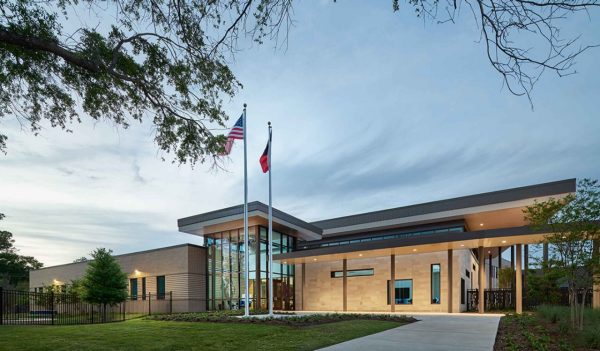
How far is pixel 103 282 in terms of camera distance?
2619cm

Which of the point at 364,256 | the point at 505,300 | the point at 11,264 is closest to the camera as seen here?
the point at 505,300

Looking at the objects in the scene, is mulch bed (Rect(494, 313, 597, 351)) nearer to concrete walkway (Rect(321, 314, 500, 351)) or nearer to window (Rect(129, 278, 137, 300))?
concrete walkway (Rect(321, 314, 500, 351))

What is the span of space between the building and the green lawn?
12710 mm

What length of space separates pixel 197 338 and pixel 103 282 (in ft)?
53.0

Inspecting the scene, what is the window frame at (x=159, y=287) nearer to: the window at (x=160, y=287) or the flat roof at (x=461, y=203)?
the window at (x=160, y=287)

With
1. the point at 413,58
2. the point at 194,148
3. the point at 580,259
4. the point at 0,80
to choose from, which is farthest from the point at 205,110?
the point at 580,259

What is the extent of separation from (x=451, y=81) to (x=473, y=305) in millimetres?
25720

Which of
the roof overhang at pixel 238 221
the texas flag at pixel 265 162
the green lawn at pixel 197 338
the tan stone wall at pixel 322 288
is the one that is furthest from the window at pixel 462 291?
the texas flag at pixel 265 162

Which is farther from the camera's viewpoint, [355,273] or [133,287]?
[133,287]

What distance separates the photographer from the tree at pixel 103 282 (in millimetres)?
25734

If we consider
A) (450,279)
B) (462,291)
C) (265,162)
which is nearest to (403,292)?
(462,291)

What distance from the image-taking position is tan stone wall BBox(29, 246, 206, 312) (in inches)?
1239

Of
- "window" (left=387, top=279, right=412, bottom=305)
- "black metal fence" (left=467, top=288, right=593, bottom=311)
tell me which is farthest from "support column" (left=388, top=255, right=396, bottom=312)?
"black metal fence" (left=467, top=288, right=593, bottom=311)

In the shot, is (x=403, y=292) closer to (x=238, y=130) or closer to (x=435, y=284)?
(x=435, y=284)
